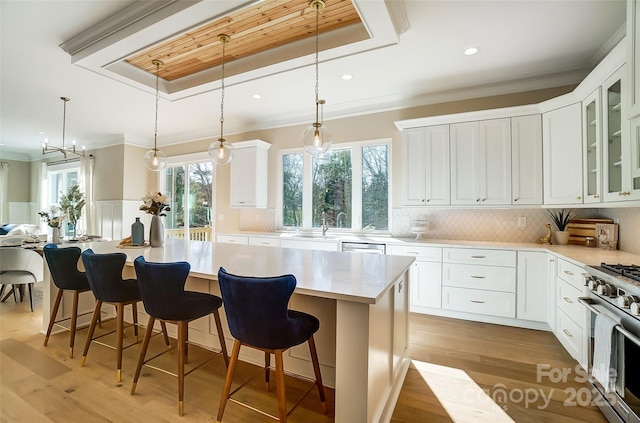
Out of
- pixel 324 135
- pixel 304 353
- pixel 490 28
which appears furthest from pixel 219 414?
pixel 490 28

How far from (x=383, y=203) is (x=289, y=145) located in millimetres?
1890

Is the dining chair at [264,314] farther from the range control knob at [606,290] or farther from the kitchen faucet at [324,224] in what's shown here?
the kitchen faucet at [324,224]

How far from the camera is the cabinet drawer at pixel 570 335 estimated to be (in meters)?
2.21

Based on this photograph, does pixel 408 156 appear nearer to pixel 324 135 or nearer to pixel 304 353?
pixel 324 135

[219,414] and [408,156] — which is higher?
[408,156]

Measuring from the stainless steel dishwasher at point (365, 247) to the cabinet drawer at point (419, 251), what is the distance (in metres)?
0.09

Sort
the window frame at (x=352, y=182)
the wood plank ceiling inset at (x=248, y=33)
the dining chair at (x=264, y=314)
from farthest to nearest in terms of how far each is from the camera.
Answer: the window frame at (x=352, y=182) < the wood plank ceiling inset at (x=248, y=33) < the dining chair at (x=264, y=314)

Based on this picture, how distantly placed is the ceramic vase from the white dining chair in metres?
1.78

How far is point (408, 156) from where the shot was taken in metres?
3.78

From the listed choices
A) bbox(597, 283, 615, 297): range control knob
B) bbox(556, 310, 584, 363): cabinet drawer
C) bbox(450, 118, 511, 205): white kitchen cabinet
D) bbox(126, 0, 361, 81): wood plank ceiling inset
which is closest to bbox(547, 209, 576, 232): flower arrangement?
bbox(450, 118, 511, 205): white kitchen cabinet

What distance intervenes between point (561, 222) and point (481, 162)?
111 cm

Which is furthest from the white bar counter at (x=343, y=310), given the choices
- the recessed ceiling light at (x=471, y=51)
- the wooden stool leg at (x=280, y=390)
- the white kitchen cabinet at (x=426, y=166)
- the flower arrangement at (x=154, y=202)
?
the recessed ceiling light at (x=471, y=51)

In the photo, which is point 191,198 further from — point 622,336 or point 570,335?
point 622,336

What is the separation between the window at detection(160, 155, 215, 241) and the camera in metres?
5.86
